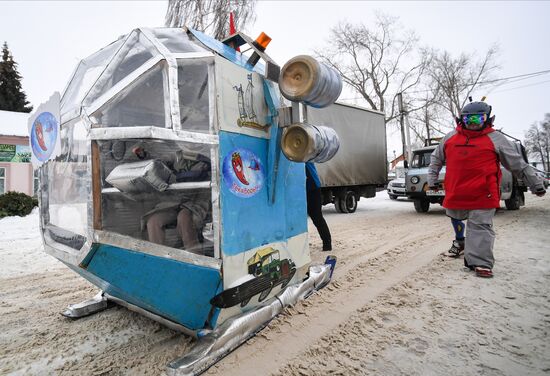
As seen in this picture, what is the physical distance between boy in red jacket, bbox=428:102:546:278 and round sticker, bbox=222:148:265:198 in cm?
259

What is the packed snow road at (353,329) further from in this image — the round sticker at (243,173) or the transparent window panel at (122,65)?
the transparent window panel at (122,65)

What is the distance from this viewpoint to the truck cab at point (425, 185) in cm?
825

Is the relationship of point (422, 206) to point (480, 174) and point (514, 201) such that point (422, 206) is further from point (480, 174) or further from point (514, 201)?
point (480, 174)

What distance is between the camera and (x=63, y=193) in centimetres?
220

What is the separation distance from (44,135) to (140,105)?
2.56 ft

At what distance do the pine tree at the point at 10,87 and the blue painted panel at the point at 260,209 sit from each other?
1293 inches

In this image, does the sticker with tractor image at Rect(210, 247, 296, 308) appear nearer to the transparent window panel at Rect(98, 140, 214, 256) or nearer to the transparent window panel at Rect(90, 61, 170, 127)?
the transparent window panel at Rect(98, 140, 214, 256)

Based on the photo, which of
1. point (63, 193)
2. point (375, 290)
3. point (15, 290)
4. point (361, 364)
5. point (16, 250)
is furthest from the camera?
point (16, 250)

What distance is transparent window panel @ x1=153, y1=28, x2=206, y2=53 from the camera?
1.96 meters

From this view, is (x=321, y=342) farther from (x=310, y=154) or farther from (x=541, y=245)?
(x=541, y=245)

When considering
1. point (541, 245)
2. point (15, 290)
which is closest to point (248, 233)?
point (15, 290)

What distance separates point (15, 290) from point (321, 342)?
129 inches

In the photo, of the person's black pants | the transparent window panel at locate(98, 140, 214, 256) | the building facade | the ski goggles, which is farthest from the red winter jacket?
the building facade

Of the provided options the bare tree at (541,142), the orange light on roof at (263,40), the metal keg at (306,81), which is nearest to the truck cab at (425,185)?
the metal keg at (306,81)
